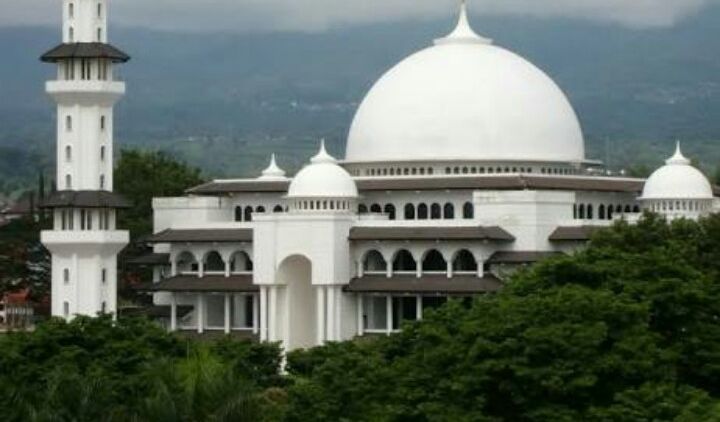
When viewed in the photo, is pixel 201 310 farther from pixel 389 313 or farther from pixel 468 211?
pixel 468 211

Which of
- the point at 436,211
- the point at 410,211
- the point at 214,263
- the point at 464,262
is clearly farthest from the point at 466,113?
the point at 214,263

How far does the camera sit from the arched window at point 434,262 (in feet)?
287

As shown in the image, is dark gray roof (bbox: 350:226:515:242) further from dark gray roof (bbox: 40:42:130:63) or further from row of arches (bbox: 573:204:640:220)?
dark gray roof (bbox: 40:42:130:63)

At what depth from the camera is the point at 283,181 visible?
95.4m

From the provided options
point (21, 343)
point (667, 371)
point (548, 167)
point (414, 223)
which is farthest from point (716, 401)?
point (548, 167)

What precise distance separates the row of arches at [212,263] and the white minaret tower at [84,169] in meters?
5.72

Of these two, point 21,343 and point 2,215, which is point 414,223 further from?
point 2,215

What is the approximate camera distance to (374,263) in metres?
88.6

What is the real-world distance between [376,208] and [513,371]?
147 feet

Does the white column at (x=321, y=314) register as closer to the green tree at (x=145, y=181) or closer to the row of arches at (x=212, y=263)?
the row of arches at (x=212, y=263)

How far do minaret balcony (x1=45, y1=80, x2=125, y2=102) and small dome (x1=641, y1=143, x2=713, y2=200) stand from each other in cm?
1980

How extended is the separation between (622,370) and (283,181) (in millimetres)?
48768

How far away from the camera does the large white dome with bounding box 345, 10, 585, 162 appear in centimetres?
9188

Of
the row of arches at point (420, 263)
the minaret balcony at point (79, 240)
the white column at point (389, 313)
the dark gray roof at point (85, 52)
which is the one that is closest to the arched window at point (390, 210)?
the row of arches at point (420, 263)
